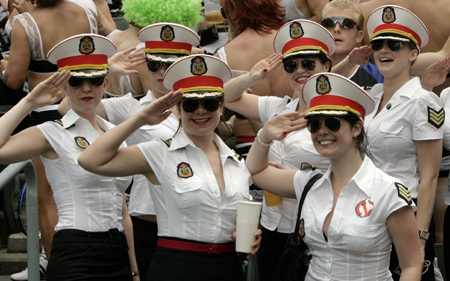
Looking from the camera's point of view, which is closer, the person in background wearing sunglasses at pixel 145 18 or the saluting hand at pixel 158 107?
the saluting hand at pixel 158 107

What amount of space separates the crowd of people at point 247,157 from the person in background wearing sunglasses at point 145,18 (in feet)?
2.39

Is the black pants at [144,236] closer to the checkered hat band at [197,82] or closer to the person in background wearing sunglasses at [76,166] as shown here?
the person in background wearing sunglasses at [76,166]

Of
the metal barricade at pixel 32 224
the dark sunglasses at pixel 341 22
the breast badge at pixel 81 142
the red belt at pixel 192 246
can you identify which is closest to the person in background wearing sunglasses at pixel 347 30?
the dark sunglasses at pixel 341 22

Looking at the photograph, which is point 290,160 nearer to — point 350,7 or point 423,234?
point 423,234

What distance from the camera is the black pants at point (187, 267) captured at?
4.06 metres

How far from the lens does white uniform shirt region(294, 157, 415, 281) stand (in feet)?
12.5

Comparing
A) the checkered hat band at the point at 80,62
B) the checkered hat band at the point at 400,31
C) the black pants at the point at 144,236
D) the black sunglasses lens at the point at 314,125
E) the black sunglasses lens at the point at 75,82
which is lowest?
the black pants at the point at 144,236

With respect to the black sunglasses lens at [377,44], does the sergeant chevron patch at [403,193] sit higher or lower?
lower

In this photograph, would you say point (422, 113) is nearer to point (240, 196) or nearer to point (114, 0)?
point (240, 196)

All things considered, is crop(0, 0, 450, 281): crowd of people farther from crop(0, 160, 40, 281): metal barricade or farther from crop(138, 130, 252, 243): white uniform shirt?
crop(0, 160, 40, 281): metal barricade

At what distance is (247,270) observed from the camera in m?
5.00

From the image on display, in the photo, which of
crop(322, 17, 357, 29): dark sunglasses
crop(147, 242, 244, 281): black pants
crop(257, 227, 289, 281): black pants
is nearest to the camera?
crop(147, 242, 244, 281): black pants

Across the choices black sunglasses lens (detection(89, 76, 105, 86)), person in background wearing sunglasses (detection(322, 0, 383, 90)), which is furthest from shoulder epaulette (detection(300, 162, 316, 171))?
black sunglasses lens (detection(89, 76, 105, 86))

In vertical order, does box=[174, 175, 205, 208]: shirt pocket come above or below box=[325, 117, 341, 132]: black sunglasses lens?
below
